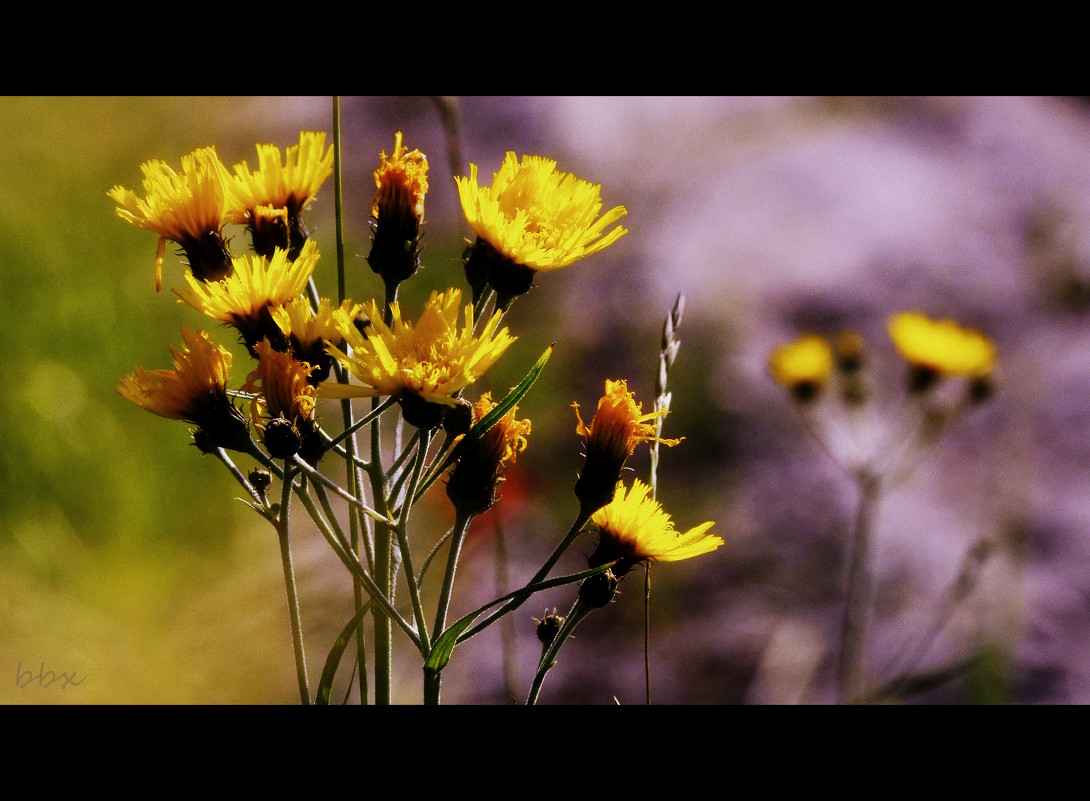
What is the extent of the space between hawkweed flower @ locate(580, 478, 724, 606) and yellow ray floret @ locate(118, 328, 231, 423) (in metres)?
0.27

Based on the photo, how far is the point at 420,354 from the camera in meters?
0.53

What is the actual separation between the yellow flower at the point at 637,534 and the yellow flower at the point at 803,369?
1.71ft

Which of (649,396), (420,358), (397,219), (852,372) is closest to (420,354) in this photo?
(420,358)

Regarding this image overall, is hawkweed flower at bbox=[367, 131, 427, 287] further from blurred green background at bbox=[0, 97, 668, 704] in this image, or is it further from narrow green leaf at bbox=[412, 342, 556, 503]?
blurred green background at bbox=[0, 97, 668, 704]

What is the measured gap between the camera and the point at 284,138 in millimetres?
1479

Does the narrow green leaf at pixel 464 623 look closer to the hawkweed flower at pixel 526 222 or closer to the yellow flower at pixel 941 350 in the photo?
the hawkweed flower at pixel 526 222

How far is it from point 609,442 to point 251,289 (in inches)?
10.1

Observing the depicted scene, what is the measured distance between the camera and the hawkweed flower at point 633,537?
0.57m

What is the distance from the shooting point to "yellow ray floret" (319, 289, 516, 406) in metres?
0.50

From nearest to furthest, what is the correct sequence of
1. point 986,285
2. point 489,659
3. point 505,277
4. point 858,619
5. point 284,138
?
point 505,277, point 858,619, point 489,659, point 284,138, point 986,285
